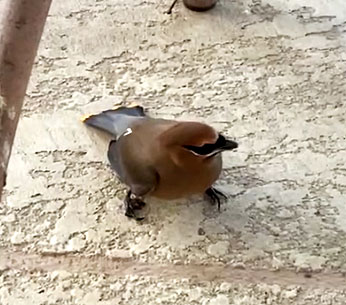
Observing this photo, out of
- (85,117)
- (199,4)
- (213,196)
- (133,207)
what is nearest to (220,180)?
(213,196)

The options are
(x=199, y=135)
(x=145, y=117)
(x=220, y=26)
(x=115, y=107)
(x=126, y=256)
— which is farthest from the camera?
(x=220, y=26)

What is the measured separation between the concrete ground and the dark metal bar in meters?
0.62

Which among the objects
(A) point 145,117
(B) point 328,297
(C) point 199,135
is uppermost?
(C) point 199,135

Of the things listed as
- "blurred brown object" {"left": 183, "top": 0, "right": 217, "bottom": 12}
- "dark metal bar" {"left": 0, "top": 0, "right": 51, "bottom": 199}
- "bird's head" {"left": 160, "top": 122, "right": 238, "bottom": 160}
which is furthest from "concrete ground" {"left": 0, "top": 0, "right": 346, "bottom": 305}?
"dark metal bar" {"left": 0, "top": 0, "right": 51, "bottom": 199}

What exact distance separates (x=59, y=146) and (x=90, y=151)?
0.06 metres

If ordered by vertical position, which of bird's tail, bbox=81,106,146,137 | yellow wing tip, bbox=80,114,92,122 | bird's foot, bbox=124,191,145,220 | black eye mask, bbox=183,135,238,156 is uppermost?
black eye mask, bbox=183,135,238,156

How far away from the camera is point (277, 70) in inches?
79.2

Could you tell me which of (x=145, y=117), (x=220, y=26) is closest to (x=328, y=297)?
(x=145, y=117)

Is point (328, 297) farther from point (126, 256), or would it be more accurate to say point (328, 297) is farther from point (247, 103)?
point (247, 103)

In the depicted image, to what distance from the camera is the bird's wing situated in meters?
1.60

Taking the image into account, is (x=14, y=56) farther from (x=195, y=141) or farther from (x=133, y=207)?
(x=133, y=207)

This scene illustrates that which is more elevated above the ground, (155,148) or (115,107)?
(155,148)

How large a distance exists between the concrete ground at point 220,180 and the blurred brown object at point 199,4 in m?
0.02

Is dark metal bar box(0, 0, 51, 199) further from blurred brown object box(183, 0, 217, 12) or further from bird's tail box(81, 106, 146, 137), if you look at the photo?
blurred brown object box(183, 0, 217, 12)
